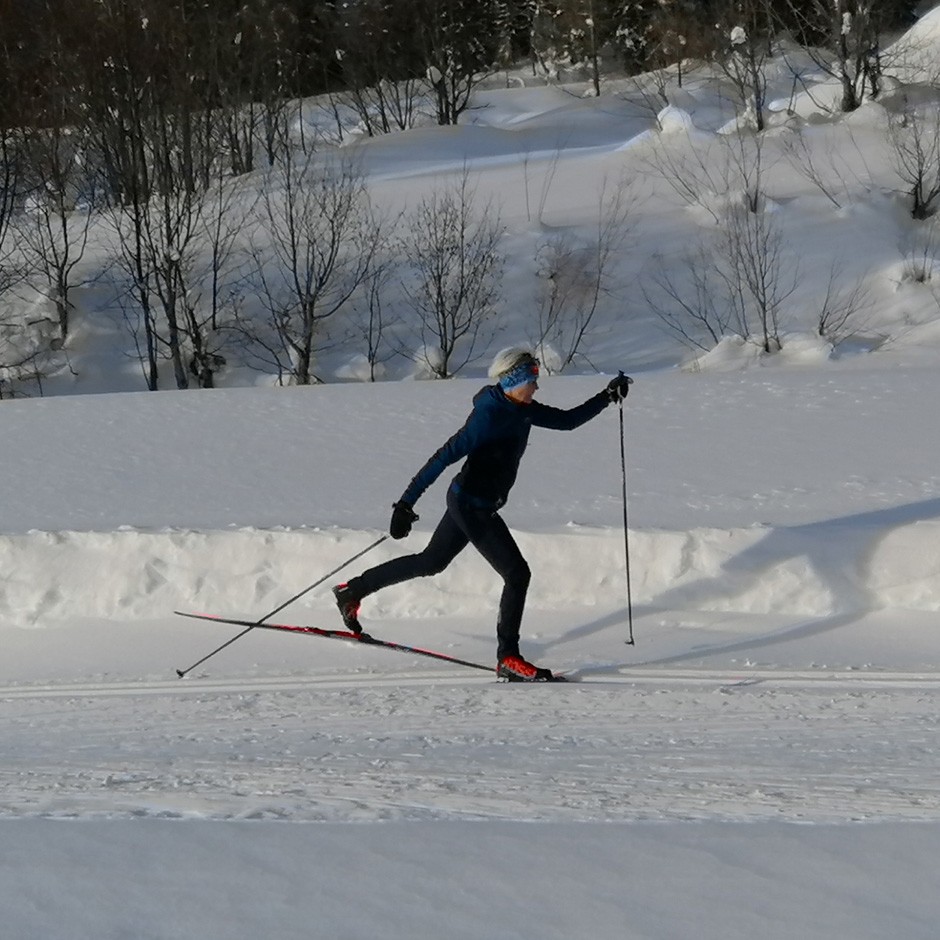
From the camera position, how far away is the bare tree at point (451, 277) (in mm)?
22250

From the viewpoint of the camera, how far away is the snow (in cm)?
308

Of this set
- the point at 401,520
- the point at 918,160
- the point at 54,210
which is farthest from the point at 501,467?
the point at 54,210

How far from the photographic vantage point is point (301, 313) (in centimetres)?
2308

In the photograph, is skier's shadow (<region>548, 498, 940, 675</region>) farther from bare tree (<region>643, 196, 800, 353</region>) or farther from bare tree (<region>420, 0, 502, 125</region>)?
bare tree (<region>420, 0, 502, 125</region>)

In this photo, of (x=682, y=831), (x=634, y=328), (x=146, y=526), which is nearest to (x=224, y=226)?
(x=634, y=328)

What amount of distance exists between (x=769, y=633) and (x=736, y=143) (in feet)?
68.6

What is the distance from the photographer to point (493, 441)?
23.1ft

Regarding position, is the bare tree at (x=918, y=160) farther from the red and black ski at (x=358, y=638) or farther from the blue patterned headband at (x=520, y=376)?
the red and black ski at (x=358, y=638)

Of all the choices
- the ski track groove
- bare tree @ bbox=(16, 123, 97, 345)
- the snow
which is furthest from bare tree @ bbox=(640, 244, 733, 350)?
the ski track groove

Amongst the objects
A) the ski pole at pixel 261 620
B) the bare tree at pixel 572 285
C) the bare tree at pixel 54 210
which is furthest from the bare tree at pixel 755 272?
the ski pole at pixel 261 620

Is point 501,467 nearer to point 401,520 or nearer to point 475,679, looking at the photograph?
point 401,520

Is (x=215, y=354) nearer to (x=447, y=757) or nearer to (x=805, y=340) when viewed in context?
(x=805, y=340)

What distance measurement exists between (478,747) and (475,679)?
5.18 ft

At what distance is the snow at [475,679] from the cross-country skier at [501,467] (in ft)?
1.25
